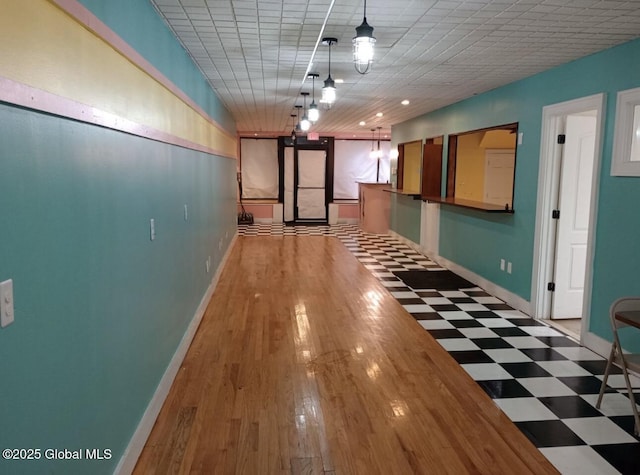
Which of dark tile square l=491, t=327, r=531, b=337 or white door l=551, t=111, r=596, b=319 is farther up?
white door l=551, t=111, r=596, b=319

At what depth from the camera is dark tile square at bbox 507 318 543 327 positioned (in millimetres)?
4832

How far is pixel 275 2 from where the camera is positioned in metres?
2.97

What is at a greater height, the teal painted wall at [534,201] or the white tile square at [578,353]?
the teal painted wall at [534,201]

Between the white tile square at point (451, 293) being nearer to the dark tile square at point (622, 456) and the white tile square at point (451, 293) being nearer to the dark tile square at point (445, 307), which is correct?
the dark tile square at point (445, 307)

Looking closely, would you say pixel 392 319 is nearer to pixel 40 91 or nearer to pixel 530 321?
pixel 530 321

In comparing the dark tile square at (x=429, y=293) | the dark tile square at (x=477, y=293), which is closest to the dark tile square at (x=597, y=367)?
the dark tile square at (x=477, y=293)

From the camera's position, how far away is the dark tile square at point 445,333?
176 inches

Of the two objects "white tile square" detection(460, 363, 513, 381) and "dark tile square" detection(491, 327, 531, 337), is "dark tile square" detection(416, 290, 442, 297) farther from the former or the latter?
"white tile square" detection(460, 363, 513, 381)

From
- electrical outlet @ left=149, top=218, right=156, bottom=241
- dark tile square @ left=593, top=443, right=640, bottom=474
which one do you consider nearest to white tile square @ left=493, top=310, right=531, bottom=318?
dark tile square @ left=593, top=443, right=640, bottom=474

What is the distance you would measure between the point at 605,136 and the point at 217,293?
14.1ft

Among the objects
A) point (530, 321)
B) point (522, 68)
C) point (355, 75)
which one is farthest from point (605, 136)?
point (355, 75)

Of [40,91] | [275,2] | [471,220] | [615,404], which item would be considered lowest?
[615,404]

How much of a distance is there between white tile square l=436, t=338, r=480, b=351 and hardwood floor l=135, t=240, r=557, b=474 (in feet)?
0.29

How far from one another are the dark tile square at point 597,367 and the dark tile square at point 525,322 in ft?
3.08
